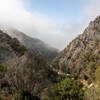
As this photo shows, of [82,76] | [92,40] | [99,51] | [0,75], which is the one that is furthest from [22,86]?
[92,40]

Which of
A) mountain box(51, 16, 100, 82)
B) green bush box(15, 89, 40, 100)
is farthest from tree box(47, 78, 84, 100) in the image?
mountain box(51, 16, 100, 82)

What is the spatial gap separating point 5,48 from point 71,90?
4361 centimetres

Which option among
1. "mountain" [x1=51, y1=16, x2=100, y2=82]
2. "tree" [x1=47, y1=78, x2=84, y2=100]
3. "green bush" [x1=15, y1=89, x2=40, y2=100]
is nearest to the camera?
"green bush" [x1=15, y1=89, x2=40, y2=100]

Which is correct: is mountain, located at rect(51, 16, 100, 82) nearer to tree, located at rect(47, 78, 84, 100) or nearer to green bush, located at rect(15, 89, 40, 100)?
tree, located at rect(47, 78, 84, 100)

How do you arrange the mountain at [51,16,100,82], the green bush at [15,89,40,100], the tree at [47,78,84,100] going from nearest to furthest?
the green bush at [15,89,40,100], the tree at [47,78,84,100], the mountain at [51,16,100,82]

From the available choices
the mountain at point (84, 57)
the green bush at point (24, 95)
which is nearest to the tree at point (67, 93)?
the green bush at point (24, 95)

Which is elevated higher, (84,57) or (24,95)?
(84,57)

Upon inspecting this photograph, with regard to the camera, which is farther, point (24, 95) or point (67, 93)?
point (67, 93)

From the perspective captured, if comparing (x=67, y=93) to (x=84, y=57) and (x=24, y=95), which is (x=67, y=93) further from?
(x=84, y=57)

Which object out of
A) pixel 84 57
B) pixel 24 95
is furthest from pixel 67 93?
pixel 84 57

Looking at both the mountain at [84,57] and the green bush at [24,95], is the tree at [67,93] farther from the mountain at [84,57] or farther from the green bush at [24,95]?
the mountain at [84,57]

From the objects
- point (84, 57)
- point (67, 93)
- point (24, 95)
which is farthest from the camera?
point (84, 57)

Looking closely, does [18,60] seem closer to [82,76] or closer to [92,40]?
[82,76]

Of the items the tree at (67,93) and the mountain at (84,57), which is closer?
the tree at (67,93)
